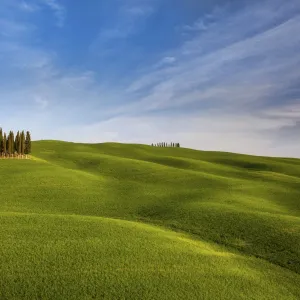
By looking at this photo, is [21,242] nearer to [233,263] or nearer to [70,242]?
[70,242]

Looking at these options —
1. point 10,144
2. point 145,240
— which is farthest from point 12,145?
point 145,240

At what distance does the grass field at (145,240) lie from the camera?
1870cm

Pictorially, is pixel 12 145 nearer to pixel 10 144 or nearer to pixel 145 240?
pixel 10 144

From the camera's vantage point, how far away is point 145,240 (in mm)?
25547

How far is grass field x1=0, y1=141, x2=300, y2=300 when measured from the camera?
61.4 ft

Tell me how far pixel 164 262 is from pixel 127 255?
2146 mm

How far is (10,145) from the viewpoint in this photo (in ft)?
255

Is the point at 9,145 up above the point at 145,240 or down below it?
above

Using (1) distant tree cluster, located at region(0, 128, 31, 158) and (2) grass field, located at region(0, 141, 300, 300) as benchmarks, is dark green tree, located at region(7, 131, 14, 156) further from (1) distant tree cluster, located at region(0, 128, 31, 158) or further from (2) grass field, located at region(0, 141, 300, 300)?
(2) grass field, located at region(0, 141, 300, 300)

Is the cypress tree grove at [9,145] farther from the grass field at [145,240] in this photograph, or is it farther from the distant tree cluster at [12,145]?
the grass field at [145,240]

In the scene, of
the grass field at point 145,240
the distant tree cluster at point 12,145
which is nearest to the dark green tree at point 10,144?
the distant tree cluster at point 12,145

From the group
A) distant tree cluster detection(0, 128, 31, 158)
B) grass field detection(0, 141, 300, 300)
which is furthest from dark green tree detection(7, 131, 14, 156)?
grass field detection(0, 141, 300, 300)

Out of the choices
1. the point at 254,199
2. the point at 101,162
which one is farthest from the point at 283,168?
the point at 254,199

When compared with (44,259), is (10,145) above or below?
above
